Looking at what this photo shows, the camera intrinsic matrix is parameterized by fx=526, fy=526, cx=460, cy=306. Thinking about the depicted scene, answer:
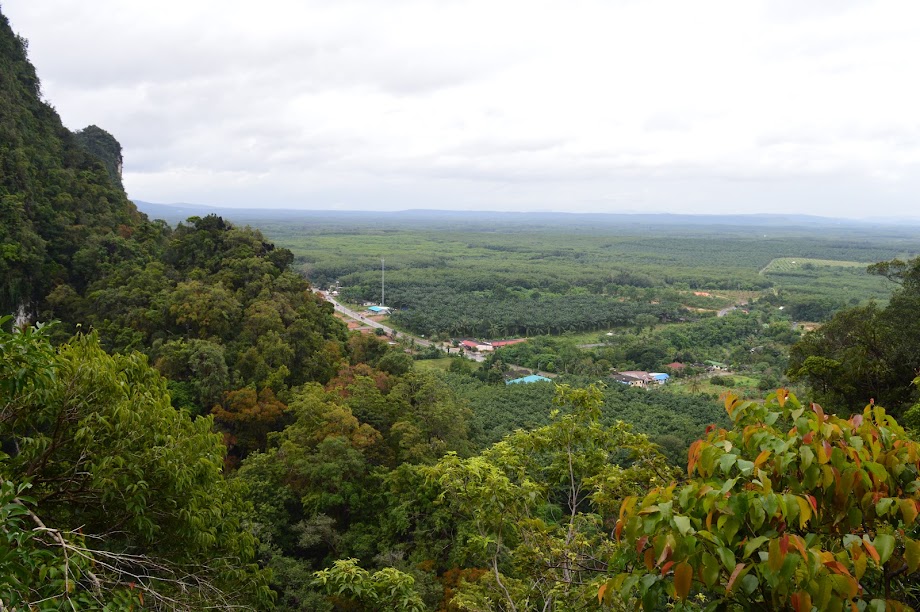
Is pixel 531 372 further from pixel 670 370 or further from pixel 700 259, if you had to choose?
pixel 700 259

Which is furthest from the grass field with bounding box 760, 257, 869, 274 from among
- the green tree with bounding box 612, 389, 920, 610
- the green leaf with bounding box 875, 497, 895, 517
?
the green leaf with bounding box 875, 497, 895, 517

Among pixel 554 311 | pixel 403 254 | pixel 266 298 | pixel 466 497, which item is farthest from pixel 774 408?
pixel 403 254

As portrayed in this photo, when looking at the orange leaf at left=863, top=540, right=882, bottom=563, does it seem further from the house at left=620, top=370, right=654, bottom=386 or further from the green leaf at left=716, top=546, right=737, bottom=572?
the house at left=620, top=370, right=654, bottom=386

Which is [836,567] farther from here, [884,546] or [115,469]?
[115,469]

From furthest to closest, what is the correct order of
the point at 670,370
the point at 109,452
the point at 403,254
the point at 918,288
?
1. the point at 403,254
2. the point at 670,370
3. the point at 918,288
4. the point at 109,452

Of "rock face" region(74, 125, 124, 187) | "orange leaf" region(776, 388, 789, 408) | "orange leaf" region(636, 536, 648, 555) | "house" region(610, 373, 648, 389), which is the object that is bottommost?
"house" region(610, 373, 648, 389)

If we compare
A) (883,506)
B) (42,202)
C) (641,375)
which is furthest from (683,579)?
(641,375)

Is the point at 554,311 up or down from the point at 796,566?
down
